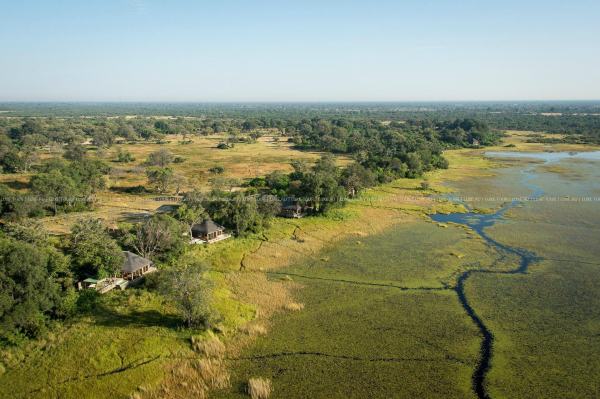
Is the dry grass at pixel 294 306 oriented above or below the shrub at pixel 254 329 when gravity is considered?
above

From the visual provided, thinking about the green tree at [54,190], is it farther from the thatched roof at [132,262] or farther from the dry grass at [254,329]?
the dry grass at [254,329]

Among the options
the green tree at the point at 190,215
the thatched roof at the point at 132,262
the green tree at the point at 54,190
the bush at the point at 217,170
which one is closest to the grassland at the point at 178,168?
the bush at the point at 217,170

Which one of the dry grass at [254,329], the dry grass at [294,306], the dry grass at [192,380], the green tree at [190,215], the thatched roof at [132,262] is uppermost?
the green tree at [190,215]

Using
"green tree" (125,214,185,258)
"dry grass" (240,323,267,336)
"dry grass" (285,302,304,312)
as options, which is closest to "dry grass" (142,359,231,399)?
"dry grass" (240,323,267,336)

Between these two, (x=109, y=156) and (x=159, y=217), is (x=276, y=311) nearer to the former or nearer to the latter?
(x=159, y=217)

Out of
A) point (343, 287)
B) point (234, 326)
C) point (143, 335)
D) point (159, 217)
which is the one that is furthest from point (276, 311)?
point (159, 217)

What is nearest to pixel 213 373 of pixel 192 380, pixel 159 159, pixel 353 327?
pixel 192 380
